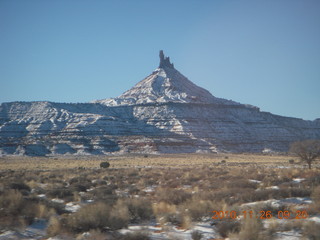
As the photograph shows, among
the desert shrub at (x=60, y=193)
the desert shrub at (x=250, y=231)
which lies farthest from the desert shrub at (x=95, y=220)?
the desert shrub at (x=60, y=193)

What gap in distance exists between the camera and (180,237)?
26.9 ft

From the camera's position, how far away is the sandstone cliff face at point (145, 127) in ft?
321

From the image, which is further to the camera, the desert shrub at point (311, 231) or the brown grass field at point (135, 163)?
the brown grass field at point (135, 163)

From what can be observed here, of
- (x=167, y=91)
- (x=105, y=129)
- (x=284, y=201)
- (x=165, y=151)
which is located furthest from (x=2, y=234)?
(x=167, y=91)

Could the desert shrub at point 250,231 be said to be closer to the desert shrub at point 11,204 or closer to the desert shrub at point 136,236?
the desert shrub at point 136,236

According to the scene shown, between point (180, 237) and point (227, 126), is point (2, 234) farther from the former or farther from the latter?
point (227, 126)

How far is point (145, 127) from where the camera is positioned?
11925 centimetres

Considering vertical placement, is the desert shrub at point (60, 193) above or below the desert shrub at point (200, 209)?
below

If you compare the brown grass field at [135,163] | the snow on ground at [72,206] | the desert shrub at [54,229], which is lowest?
the brown grass field at [135,163]

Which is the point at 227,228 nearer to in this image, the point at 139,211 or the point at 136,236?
the point at 136,236

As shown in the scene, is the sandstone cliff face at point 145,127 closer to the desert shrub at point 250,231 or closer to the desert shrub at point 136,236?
the desert shrub at point 136,236

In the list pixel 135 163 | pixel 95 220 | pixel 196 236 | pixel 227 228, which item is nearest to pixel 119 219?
pixel 95 220

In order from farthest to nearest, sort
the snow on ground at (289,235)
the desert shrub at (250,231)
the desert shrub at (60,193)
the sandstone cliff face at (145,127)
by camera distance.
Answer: the sandstone cliff face at (145,127), the desert shrub at (60,193), the snow on ground at (289,235), the desert shrub at (250,231)

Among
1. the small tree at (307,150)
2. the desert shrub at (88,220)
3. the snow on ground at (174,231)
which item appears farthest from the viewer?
the small tree at (307,150)
